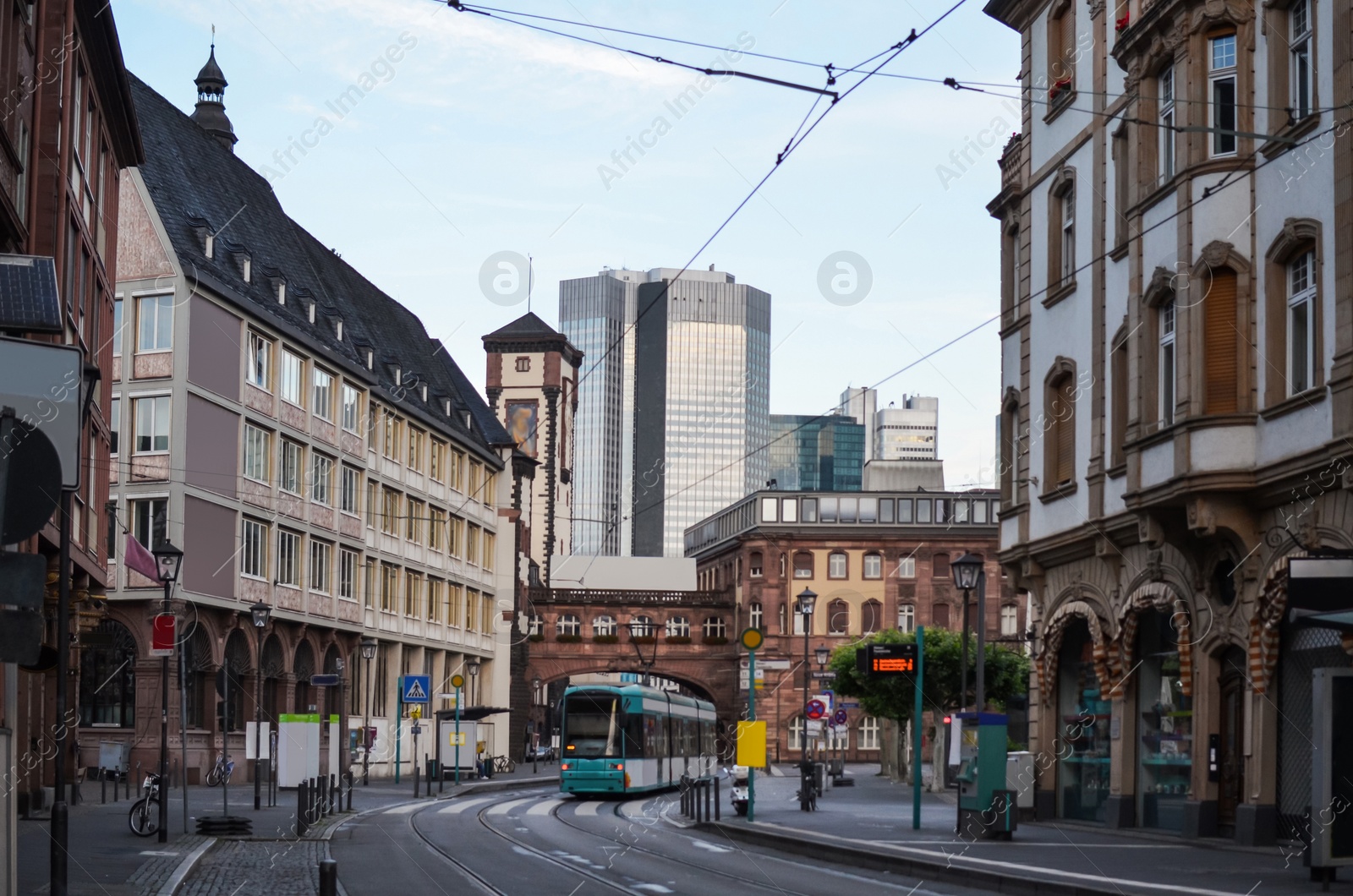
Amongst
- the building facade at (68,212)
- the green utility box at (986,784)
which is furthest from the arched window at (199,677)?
the green utility box at (986,784)

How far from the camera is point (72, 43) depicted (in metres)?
32.5

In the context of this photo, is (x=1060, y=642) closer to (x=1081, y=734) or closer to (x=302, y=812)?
(x=1081, y=734)

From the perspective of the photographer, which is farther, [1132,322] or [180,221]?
[180,221]

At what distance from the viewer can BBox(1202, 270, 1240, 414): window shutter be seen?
24.5 m

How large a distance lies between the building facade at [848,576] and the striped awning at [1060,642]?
69.7 m

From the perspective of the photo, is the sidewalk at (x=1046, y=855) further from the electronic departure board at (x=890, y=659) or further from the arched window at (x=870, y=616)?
the arched window at (x=870, y=616)

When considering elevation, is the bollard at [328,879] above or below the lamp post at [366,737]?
above

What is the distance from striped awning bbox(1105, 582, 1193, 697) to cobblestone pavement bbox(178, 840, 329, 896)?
40.8ft

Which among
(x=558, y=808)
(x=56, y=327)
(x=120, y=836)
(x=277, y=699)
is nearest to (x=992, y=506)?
(x=277, y=699)

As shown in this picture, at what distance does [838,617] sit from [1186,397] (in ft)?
267

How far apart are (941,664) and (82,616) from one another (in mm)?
32683

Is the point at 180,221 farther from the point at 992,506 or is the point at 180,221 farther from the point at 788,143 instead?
the point at 992,506

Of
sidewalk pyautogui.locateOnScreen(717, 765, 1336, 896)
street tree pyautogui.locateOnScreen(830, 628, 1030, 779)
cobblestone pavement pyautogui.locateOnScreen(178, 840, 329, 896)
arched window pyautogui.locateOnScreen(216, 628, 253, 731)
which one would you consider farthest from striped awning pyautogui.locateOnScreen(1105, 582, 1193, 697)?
arched window pyautogui.locateOnScreen(216, 628, 253, 731)

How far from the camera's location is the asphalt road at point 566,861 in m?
19.0
